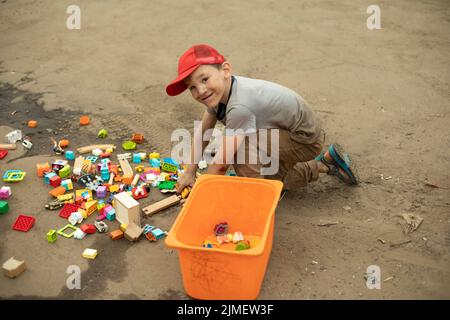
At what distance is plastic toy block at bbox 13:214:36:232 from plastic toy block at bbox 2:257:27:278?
0.30m

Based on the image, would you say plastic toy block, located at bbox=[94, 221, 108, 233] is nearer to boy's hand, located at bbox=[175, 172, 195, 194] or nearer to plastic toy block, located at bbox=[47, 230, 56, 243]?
plastic toy block, located at bbox=[47, 230, 56, 243]

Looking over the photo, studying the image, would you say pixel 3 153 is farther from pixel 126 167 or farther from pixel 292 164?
pixel 292 164

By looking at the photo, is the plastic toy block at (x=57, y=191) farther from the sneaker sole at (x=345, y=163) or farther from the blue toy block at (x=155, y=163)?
the sneaker sole at (x=345, y=163)

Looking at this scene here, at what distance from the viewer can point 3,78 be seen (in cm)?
457

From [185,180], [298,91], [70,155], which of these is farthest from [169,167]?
[298,91]

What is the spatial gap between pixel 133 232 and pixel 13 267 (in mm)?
642

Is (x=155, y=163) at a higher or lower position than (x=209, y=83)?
lower

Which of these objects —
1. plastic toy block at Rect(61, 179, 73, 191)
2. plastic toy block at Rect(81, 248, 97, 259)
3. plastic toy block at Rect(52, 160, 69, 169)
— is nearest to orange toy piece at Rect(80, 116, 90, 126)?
plastic toy block at Rect(52, 160, 69, 169)

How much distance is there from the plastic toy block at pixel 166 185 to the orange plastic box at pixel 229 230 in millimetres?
541

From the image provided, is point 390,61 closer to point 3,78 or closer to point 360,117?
point 360,117

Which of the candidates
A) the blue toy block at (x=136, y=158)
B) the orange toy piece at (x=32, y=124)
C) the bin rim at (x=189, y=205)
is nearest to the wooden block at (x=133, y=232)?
the bin rim at (x=189, y=205)

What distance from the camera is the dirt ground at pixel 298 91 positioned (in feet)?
8.34

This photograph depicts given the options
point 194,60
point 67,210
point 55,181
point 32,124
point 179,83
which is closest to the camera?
point 194,60

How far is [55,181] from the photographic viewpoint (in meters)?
3.18
